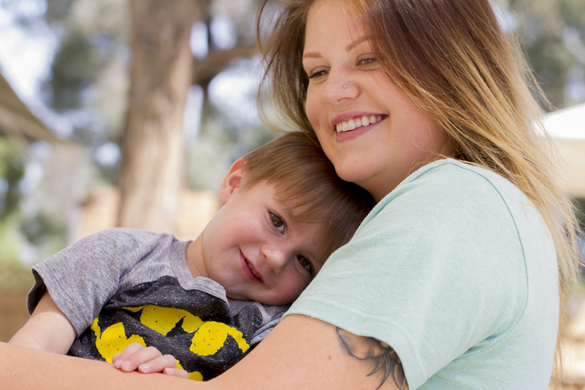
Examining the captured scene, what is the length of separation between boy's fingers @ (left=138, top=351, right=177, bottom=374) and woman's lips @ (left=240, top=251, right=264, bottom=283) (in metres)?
0.49

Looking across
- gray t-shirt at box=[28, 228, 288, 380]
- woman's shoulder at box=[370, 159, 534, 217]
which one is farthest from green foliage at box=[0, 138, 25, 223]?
woman's shoulder at box=[370, 159, 534, 217]

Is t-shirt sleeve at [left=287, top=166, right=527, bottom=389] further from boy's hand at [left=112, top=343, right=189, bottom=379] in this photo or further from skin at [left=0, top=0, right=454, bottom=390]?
boy's hand at [left=112, top=343, right=189, bottom=379]

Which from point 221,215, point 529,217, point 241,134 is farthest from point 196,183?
point 529,217

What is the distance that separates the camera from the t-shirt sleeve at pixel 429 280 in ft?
2.43

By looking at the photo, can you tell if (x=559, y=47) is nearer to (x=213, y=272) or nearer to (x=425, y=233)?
(x=213, y=272)

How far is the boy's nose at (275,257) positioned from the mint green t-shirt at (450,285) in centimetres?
54

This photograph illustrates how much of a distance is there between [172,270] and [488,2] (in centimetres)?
107

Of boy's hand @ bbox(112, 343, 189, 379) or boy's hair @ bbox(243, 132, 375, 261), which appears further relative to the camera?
boy's hair @ bbox(243, 132, 375, 261)

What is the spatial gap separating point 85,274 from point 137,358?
0.42 metres

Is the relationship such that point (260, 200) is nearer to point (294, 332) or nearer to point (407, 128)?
point (407, 128)

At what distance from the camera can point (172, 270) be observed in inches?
56.6

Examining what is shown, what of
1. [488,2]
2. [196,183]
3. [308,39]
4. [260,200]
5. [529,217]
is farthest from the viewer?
[196,183]

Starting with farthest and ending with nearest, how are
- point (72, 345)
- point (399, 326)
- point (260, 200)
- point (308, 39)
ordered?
point (260, 200) → point (308, 39) → point (72, 345) → point (399, 326)

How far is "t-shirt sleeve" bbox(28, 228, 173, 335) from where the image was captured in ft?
4.02
